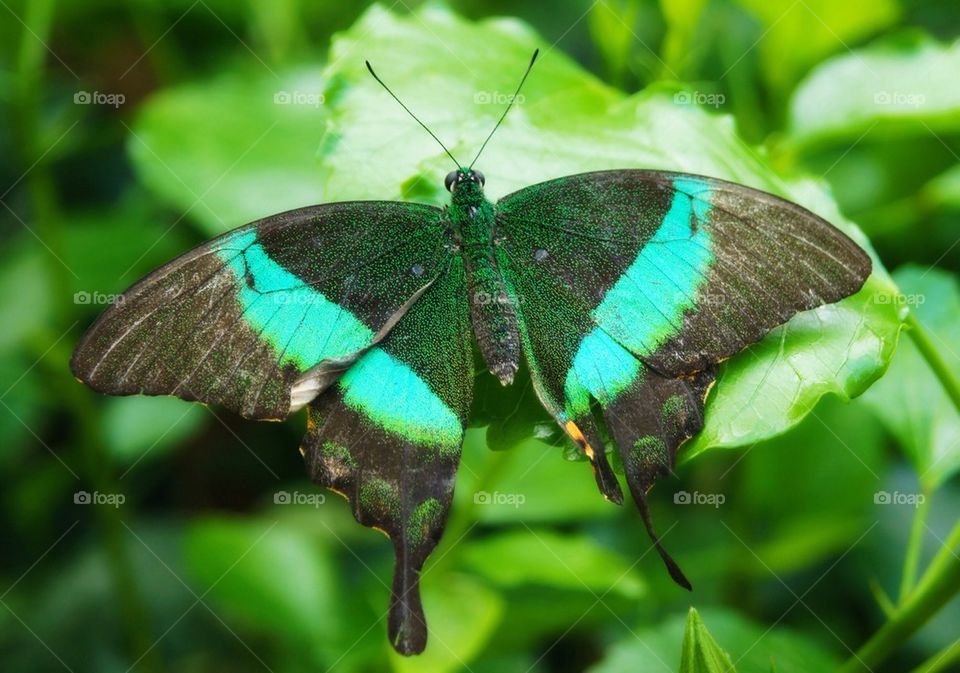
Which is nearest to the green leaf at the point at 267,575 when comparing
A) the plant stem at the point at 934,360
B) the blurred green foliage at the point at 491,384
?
the blurred green foliage at the point at 491,384

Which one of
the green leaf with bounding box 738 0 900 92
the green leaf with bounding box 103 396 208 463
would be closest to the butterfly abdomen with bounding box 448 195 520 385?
the green leaf with bounding box 738 0 900 92

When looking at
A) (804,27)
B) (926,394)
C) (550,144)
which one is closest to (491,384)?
(550,144)

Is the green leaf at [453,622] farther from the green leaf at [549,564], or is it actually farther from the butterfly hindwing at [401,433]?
the butterfly hindwing at [401,433]

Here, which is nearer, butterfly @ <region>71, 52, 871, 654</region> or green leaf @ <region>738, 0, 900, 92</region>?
butterfly @ <region>71, 52, 871, 654</region>

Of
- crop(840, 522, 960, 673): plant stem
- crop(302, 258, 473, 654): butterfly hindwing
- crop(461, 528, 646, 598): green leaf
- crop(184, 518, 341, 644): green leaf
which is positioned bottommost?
crop(184, 518, 341, 644): green leaf

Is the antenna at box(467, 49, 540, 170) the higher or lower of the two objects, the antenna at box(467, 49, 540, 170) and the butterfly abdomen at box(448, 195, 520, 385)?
the higher

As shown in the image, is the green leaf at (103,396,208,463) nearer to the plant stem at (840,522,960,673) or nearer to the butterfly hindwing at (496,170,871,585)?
the butterfly hindwing at (496,170,871,585)
